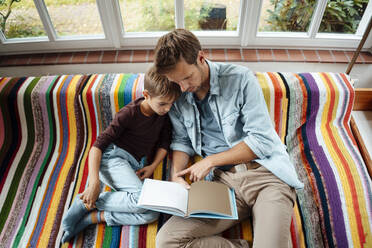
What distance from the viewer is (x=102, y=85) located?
1.61 meters

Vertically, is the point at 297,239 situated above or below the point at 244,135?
below

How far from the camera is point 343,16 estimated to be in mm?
1944

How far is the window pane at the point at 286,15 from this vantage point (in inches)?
73.6

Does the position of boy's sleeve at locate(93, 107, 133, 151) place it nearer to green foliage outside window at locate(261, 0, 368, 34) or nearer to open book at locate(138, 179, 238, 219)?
open book at locate(138, 179, 238, 219)

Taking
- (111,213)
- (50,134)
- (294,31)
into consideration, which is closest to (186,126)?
(111,213)

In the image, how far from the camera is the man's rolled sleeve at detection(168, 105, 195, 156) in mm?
1416

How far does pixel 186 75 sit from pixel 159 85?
0.49 ft

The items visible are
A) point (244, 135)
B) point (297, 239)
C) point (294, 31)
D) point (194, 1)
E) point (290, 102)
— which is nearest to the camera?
point (297, 239)

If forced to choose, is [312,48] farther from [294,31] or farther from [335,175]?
[335,175]

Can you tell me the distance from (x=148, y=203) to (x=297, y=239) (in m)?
0.71

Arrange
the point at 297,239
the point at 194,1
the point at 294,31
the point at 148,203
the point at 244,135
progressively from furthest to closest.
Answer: the point at 294,31 → the point at 194,1 → the point at 244,135 → the point at 297,239 → the point at 148,203

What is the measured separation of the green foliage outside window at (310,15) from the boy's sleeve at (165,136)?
113 cm

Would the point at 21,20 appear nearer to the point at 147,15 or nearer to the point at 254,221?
the point at 147,15

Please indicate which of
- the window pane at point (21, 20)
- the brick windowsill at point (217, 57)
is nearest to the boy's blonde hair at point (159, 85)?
the brick windowsill at point (217, 57)
